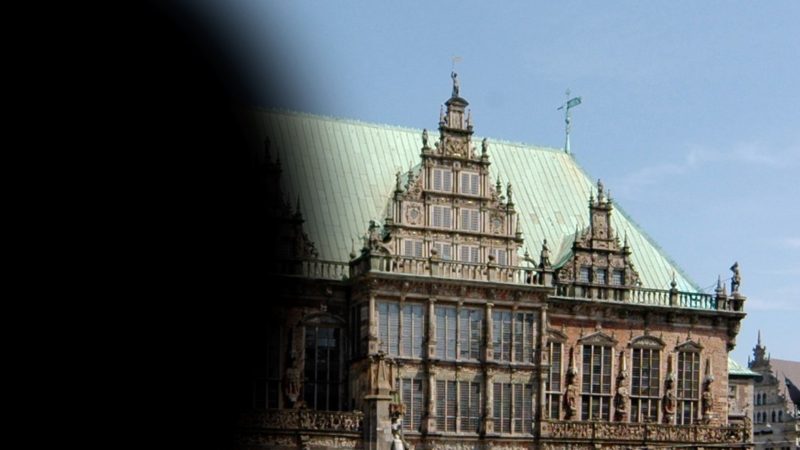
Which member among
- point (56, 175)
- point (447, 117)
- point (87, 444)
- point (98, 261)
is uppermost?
point (447, 117)

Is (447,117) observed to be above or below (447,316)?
above

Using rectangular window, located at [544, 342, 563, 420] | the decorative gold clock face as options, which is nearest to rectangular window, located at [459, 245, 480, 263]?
the decorative gold clock face

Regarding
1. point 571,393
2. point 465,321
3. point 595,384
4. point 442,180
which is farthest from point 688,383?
point 442,180

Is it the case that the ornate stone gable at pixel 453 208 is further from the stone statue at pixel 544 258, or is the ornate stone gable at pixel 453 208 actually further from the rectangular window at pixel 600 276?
the rectangular window at pixel 600 276

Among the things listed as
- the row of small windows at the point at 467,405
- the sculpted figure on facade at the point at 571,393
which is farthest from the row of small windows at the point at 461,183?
the sculpted figure on facade at the point at 571,393

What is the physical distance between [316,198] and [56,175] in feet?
112

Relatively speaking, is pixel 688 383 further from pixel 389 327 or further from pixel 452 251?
pixel 389 327

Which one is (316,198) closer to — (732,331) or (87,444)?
(732,331)

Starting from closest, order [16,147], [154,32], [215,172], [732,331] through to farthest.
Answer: [16,147] → [154,32] → [215,172] → [732,331]

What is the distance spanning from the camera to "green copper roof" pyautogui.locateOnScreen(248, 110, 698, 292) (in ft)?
144

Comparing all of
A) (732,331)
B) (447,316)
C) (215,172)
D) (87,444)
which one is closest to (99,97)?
(215,172)

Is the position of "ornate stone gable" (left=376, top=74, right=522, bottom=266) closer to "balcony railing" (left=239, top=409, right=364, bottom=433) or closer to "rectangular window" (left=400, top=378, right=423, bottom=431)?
"rectangular window" (left=400, top=378, right=423, bottom=431)

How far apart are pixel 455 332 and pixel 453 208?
160 inches

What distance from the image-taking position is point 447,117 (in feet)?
141
